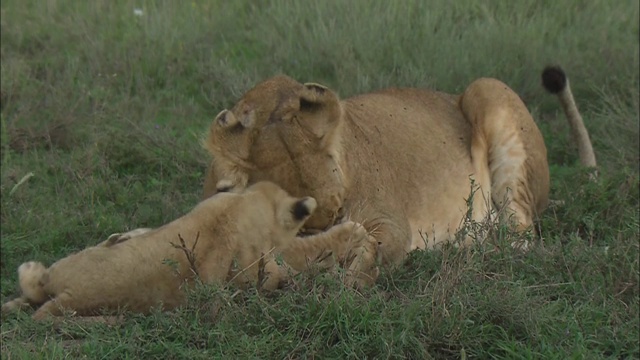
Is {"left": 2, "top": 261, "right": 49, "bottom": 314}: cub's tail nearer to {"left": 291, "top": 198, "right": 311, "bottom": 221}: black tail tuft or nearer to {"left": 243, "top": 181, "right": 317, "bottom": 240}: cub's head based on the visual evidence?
{"left": 243, "top": 181, "right": 317, "bottom": 240}: cub's head

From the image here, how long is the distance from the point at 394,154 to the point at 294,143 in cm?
122

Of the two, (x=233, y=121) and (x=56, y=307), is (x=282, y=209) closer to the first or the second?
(x=233, y=121)

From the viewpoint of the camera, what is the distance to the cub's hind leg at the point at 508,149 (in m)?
6.15

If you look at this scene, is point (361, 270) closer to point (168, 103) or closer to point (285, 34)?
point (168, 103)

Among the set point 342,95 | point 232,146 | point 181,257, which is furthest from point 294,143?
point 342,95

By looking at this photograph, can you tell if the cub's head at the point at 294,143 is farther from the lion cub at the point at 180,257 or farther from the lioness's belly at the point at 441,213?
the lioness's belly at the point at 441,213

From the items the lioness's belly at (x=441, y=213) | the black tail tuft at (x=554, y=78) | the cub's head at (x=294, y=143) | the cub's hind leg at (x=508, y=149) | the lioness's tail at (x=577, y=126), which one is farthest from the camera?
the lioness's tail at (x=577, y=126)

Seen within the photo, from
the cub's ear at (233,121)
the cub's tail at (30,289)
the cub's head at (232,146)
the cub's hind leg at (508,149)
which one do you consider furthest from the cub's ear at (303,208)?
the cub's hind leg at (508,149)

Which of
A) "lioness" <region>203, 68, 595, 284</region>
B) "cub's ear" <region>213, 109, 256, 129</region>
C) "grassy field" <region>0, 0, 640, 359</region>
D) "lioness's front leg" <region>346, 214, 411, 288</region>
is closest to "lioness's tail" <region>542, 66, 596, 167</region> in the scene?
"lioness" <region>203, 68, 595, 284</region>

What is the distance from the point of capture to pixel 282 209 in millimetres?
4578

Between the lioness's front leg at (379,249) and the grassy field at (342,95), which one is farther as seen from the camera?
the lioness's front leg at (379,249)

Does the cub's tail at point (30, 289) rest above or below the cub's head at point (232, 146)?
below

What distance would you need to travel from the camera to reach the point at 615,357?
179 inches

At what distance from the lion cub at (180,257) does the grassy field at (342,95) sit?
0.11 metres
